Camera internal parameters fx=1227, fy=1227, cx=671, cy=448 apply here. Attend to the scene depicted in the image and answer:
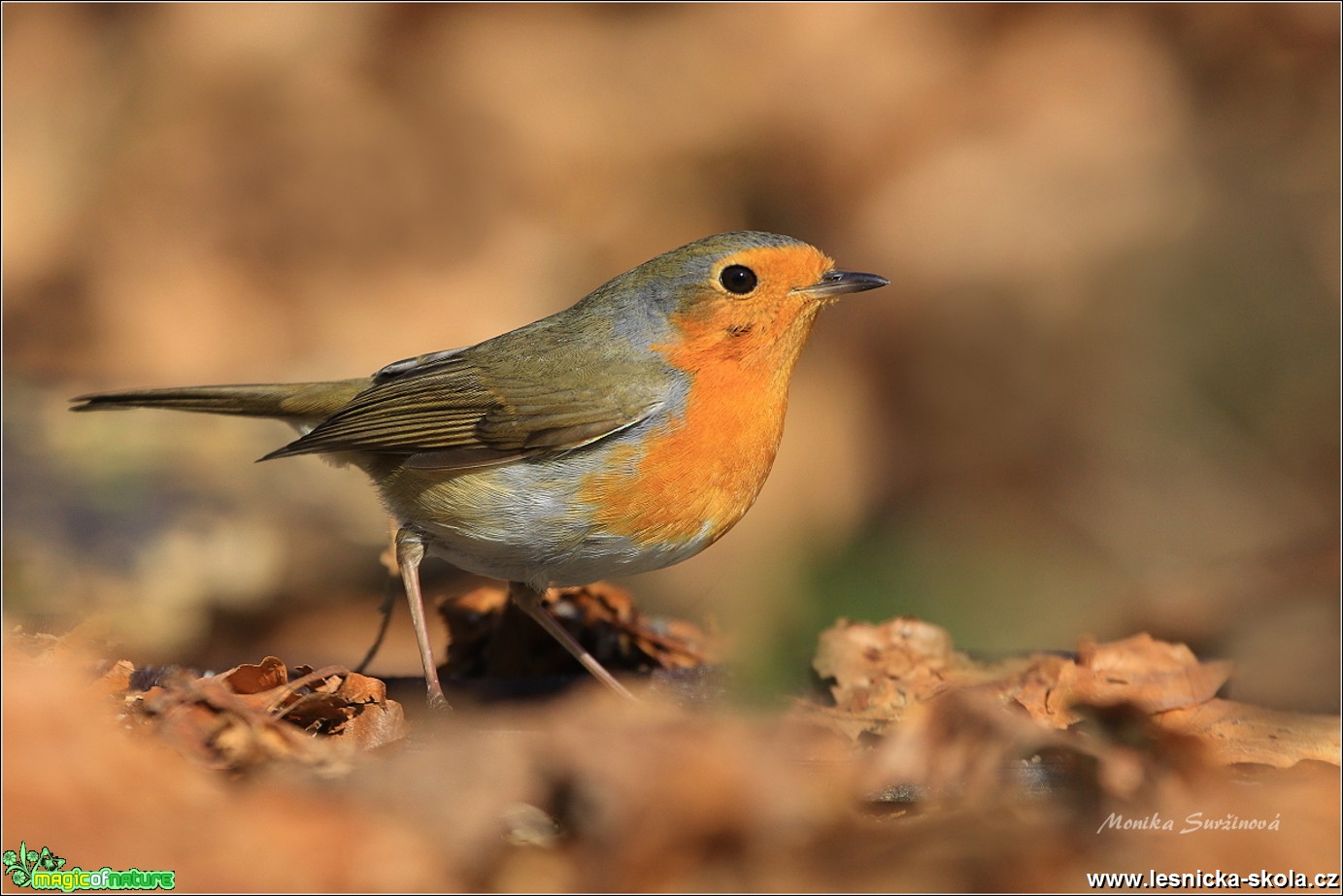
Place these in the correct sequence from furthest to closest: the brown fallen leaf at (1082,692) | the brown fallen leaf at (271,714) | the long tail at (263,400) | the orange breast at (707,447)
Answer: the long tail at (263,400), the orange breast at (707,447), the brown fallen leaf at (1082,692), the brown fallen leaf at (271,714)

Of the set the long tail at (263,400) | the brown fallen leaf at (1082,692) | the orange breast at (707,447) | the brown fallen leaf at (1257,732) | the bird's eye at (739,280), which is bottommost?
the brown fallen leaf at (1257,732)

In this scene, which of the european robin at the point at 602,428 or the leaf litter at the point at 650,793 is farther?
the european robin at the point at 602,428

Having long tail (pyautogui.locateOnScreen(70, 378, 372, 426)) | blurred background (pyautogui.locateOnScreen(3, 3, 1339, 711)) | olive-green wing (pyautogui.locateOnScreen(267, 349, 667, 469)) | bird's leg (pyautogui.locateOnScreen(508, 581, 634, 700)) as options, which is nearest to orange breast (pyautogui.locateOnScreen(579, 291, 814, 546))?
olive-green wing (pyautogui.locateOnScreen(267, 349, 667, 469))

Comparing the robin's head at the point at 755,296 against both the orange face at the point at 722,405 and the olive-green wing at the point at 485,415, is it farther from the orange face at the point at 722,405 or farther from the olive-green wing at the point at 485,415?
the olive-green wing at the point at 485,415

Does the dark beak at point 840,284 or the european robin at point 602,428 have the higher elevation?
the dark beak at point 840,284

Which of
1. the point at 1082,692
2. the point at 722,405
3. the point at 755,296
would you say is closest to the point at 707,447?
the point at 722,405

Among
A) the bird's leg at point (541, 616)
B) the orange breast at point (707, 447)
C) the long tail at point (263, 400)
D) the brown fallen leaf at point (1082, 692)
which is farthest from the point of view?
the long tail at point (263, 400)

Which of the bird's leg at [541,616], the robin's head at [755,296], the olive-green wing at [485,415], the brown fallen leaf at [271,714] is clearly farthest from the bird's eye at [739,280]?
the brown fallen leaf at [271,714]
